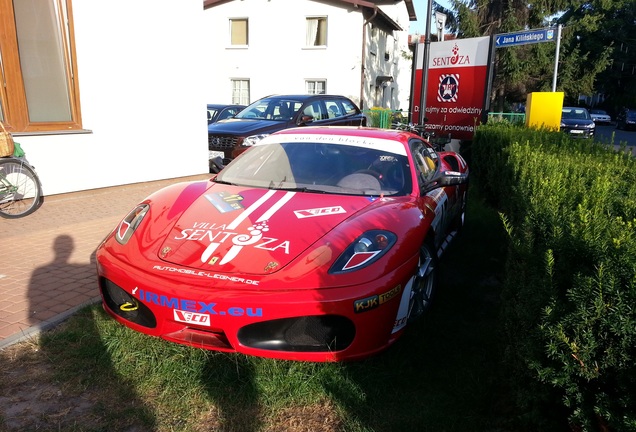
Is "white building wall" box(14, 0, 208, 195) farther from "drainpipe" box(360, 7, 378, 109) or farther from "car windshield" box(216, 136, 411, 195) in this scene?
"drainpipe" box(360, 7, 378, 109)

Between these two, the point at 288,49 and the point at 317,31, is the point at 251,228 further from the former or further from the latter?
the point at 317,31

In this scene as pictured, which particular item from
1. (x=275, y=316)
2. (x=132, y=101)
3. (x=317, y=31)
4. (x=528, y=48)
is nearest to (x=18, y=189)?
(x=132, y=101)

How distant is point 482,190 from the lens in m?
7.58

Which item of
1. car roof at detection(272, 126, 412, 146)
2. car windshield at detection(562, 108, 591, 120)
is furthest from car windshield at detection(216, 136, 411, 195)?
car windshield at detection(562, 108, 591, 120)

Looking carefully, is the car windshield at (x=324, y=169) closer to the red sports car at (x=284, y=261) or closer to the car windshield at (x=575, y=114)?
the red sports car at (x=284, y=261)

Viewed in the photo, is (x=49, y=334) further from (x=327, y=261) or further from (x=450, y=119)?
(x=450, y=119)

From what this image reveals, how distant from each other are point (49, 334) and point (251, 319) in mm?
1606

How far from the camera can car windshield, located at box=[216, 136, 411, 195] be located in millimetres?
3812

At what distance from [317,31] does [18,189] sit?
2022 centimetres

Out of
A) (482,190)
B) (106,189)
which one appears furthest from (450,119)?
(106,189)

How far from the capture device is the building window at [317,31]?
23953 millimetres

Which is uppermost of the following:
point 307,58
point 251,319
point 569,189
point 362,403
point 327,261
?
point 307,58

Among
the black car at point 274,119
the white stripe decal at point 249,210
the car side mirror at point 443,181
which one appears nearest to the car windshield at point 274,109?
the black car at point 274,119

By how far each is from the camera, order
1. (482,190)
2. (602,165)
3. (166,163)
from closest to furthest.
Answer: (602,165) < (482,190) < (166,163)
